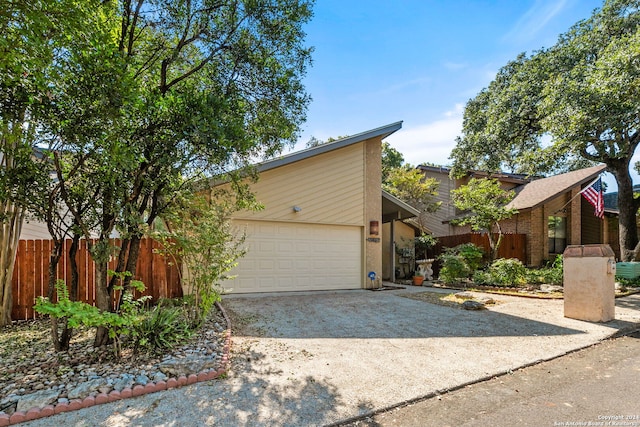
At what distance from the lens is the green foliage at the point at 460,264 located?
11.5 meters

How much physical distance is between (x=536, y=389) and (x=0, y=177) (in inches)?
249

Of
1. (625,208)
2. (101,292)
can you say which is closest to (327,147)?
(101,292)

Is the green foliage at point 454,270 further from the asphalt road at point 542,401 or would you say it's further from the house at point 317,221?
the asphalt road at point 542,401

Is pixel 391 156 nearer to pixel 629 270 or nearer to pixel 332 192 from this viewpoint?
pixel 629 270

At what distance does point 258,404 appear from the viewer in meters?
3.01

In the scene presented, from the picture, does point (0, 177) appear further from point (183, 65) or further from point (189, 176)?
point (183, 65)

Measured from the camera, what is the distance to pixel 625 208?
39.9ft

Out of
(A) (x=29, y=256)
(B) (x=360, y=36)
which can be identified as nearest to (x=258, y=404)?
(A) (x=29, y=256)

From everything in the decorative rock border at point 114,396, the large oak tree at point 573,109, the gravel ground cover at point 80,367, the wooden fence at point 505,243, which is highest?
the large oak tree at point 573,109

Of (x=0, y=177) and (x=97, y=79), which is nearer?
(x=97, y=79)

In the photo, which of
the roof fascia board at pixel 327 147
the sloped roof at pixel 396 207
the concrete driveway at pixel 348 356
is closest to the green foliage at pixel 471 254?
the sloped roof at pixel 396 207

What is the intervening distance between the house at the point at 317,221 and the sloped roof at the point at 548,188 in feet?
25.5

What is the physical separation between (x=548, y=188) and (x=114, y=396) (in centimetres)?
1792

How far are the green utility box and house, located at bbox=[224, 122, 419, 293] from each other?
8.36 meters
